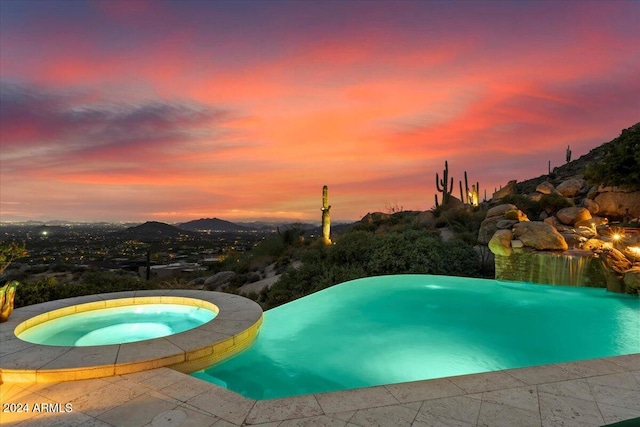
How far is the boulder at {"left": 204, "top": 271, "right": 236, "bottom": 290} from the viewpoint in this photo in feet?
46.9

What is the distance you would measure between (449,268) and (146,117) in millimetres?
12970

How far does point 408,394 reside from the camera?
2.87 metres

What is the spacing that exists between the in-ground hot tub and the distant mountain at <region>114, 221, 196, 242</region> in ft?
82.1

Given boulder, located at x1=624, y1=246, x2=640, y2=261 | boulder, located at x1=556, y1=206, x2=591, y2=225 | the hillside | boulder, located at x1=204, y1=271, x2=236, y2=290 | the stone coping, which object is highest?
the hillside

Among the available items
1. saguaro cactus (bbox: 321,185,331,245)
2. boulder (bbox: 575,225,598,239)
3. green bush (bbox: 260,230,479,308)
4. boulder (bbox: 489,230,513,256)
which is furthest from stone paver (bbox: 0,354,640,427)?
saguaro cactus (bbox: 321,185,331,245)

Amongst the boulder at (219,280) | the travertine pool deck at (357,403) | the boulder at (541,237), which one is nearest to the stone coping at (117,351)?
the travertine pool deck at (357,403)

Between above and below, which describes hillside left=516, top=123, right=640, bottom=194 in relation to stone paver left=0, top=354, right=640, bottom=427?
above

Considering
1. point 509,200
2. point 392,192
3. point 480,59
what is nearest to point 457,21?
point 480,59

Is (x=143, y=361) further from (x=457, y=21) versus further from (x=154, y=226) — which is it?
(x=154, y=226)

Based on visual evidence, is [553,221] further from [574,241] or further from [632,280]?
[632,280]

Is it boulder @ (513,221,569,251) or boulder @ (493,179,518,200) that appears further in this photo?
boulder @ (493,179,518,200)

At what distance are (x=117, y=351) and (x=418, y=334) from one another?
459 centimetres

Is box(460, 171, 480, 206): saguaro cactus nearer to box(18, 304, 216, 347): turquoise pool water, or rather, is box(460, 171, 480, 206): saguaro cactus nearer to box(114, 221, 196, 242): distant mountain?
box(18, 304, 216, 347): turquoise pool water

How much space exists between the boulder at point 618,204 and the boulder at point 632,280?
26.1 ft
